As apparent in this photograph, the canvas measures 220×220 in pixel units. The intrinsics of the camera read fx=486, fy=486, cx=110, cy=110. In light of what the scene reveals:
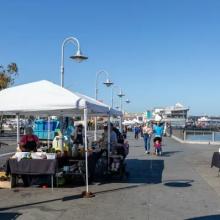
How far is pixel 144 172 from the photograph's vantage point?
54.5ft

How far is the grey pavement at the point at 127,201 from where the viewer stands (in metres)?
9.24

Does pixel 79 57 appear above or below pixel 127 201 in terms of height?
above

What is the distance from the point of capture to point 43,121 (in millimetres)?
34438

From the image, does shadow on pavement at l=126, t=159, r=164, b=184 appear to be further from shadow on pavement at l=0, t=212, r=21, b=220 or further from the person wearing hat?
shadow on pavement at l=0, t=212, r=21, b=220

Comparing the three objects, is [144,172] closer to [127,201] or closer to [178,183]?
[178,183]

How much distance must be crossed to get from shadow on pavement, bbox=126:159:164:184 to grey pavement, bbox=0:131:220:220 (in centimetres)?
3

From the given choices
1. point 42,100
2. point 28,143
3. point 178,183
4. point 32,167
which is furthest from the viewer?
point 178,183

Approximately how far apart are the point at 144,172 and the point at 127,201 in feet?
19.7

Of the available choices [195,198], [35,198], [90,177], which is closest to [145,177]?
[90,177]

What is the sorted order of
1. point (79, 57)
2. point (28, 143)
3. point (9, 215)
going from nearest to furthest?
point (9, 215), point (28, 143), point (79, 57)

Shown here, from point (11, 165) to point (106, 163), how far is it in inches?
139

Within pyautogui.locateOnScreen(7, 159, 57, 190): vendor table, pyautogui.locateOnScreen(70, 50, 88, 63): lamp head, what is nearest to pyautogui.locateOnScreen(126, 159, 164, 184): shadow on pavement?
pyautogui.locateOnScreen(7, 159, 57, 190): vendor table

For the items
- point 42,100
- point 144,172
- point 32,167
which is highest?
point 42,100

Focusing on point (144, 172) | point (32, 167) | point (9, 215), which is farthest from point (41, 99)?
point (144, 172)
